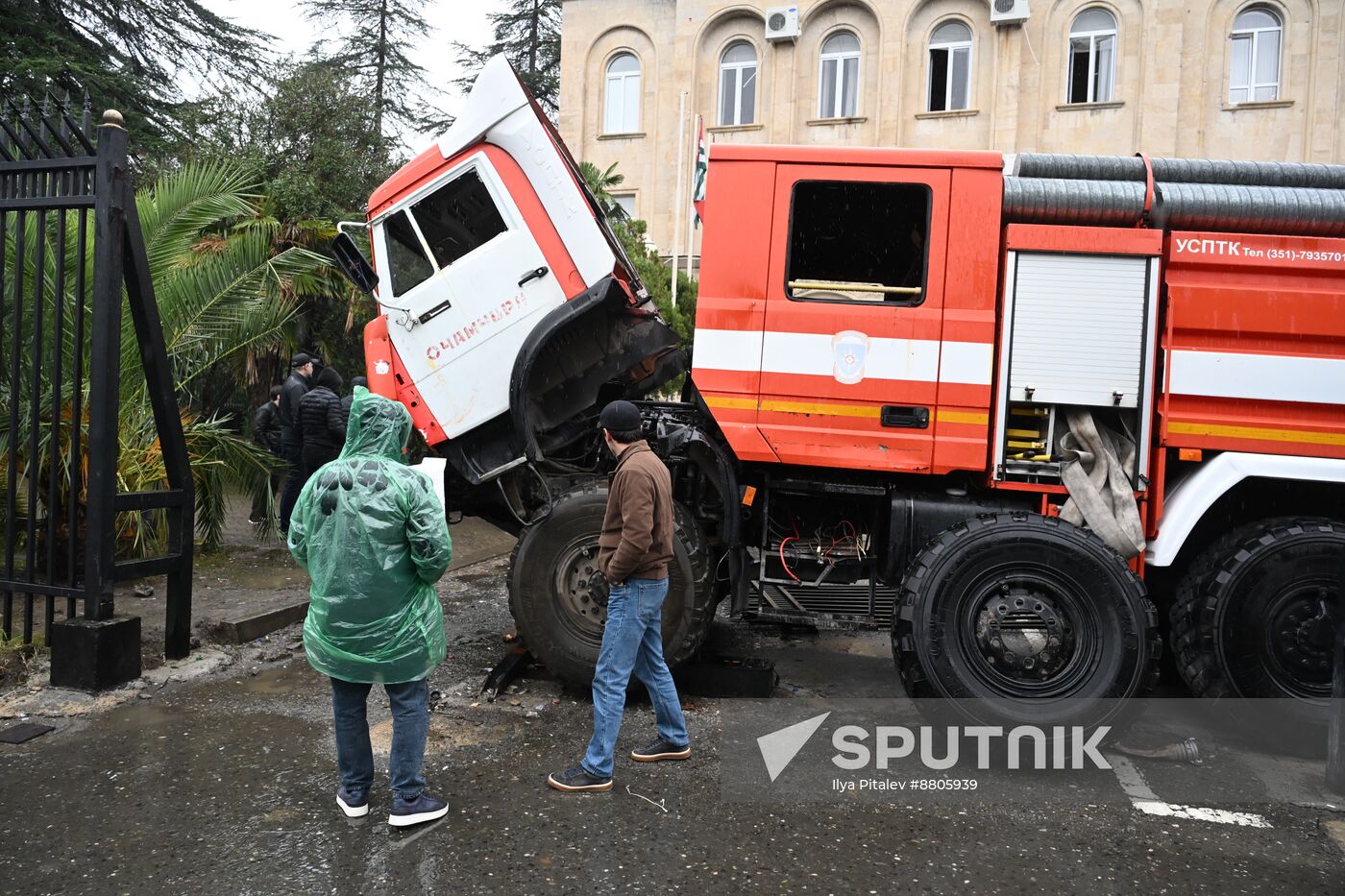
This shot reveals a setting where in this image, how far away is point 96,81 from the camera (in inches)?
611

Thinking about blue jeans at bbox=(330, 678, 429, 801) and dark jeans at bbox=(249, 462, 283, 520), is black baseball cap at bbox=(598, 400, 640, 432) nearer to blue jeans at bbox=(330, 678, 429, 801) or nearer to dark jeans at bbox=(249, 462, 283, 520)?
blue jeans at bbox=(330, 678, 429, 801)

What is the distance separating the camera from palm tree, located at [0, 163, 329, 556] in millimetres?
6574

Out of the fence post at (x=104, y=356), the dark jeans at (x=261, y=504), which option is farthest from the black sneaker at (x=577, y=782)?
the dark jeans at (x=261, y=504)

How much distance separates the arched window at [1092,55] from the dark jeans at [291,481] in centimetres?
1825

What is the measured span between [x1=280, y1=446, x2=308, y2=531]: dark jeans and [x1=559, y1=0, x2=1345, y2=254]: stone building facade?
15273 millimetres

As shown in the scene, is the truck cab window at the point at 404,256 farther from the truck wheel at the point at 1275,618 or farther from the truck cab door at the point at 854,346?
the truck wheel at the point at 1275,618

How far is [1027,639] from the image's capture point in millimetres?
4547

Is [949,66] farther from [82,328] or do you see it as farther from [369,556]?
[369,556]

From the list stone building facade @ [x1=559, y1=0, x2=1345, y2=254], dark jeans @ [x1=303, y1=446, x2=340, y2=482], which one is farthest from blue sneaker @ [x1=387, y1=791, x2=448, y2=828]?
stone building facade @ [x1=559, y1=0, x2=1345, y2=254]

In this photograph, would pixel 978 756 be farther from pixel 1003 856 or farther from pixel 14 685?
pixel 14 685

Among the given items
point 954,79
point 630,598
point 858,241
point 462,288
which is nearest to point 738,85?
point 954,79

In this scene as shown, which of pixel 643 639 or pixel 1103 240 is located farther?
pixel 1103 240

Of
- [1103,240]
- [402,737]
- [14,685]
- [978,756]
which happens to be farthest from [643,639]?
[14,685]

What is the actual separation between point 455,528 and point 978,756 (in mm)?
7224
